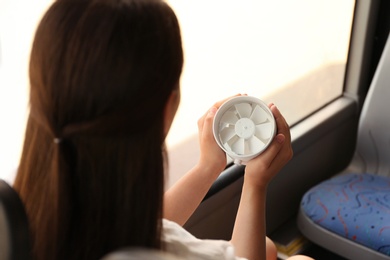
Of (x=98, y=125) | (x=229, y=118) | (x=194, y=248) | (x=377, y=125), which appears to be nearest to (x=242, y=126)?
(x=229, y=118)

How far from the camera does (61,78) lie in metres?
0.77

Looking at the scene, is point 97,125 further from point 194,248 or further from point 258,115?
point 258,115

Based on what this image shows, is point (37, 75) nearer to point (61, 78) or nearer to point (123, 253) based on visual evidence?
point (61, 78)

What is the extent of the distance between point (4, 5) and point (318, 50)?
3.70 feet

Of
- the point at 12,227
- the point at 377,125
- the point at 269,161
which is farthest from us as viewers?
the point at 377,125

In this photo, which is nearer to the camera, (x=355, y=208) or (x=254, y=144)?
(x=254, y=144)

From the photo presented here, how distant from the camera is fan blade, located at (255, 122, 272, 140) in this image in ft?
3.81

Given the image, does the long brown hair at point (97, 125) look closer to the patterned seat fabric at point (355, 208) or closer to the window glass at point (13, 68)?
the window glass at point (13, 68)

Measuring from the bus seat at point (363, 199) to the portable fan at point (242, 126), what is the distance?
1.88ft

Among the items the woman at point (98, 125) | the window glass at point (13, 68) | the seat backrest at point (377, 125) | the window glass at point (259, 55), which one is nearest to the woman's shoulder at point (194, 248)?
the woman at point (98, 125)

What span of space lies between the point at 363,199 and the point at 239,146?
65cm

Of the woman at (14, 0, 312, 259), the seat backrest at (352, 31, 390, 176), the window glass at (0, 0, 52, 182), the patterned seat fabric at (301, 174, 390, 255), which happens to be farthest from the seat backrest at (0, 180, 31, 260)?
the seat backrest at (352, 31, 390, 176)

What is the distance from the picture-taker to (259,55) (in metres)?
1.74

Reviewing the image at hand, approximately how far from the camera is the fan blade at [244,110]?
120cm
